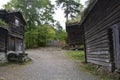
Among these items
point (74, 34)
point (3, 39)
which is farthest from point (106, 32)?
point (74, 34)

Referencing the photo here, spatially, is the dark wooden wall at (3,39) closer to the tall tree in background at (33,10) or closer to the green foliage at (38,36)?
the green foliage at (38,36)

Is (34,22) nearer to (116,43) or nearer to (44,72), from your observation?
(44,72)

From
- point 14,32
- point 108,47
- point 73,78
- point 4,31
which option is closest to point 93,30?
point 108,47

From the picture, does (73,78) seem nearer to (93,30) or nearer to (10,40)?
(93,30)

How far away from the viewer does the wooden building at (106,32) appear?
1210cm

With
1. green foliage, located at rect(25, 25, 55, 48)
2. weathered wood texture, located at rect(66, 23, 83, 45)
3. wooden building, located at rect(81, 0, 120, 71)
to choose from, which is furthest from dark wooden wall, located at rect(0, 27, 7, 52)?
green foliage, located at rect(25, 25, 55, 48)

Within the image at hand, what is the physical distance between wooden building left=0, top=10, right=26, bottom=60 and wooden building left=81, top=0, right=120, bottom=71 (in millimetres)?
10339

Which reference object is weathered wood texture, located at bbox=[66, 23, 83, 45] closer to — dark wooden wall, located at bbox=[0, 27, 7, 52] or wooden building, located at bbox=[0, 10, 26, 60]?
wooden building, located at bbox=[0, 10, 26, 60]

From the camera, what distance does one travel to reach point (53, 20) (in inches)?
2072

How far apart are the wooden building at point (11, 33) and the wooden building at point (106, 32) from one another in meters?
10.3

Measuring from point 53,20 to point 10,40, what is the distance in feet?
86.5

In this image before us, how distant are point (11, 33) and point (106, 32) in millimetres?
15618

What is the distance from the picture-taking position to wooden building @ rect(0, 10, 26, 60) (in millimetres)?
24573

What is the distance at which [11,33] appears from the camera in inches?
1058
